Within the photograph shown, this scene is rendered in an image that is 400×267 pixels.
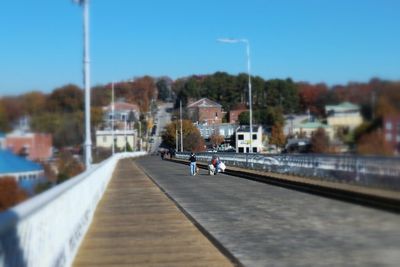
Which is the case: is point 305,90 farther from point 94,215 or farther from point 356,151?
point 94,215

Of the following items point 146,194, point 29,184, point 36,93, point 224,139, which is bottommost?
point 146,194

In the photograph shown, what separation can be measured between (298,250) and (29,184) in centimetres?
508

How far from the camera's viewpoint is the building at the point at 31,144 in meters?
4.21

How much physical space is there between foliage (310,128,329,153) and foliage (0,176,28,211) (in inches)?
91.9

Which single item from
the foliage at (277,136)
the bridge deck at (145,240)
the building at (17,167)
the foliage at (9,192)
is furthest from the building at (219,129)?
the bridge deck at (145,240)

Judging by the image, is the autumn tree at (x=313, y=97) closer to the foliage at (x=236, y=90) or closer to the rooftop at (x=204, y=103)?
the foliage at (x=236, y=90)

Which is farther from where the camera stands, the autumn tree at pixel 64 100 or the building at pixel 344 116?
the autumn tree at pixel 64 100

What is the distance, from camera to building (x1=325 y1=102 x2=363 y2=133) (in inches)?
97.4

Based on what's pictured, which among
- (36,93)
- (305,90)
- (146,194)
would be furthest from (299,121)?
(146,194)

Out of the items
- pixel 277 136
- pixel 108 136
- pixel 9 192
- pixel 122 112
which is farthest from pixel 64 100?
pixel 108 136

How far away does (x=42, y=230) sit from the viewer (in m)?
6.01

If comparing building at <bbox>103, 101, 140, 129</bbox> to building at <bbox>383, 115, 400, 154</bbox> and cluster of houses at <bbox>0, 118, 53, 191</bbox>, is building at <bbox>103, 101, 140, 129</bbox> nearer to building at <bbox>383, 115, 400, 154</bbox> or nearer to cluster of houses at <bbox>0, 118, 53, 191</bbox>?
cluster of houses at <bbox>0, 118, 53, 191</bbox>

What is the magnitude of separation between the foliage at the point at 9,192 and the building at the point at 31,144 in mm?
225

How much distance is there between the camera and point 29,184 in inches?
199
